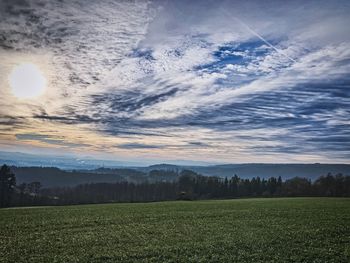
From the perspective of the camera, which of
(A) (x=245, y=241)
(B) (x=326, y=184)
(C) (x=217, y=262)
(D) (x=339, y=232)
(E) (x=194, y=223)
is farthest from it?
(B) (x=326, y=184)

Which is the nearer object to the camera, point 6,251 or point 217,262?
point 217,262

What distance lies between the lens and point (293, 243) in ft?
76.4

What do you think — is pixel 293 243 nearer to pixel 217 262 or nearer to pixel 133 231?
pixel 217 262

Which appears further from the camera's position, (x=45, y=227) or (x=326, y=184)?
(x=326, y=184)

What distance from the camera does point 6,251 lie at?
22125 millimetres

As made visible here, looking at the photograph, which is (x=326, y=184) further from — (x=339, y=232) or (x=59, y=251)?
(x=59, y=251)

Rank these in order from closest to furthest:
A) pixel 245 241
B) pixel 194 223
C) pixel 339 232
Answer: pixel 245 241, pixel 339 232, pixel 194 223

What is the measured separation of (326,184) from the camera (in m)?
143

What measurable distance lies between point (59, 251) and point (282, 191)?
5448 inches

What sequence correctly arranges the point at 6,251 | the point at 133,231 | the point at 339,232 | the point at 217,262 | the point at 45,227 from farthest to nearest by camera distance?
the point at 45,227, the point at 133,231, the point at 339,232, the point at 6,251, the point at 217,262

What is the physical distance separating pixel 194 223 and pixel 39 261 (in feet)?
58.4

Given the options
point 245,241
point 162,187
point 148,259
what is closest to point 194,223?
point 245,241

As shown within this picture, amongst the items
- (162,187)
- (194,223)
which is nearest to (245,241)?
(194,223)

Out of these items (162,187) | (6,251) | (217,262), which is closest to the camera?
(217,262)
